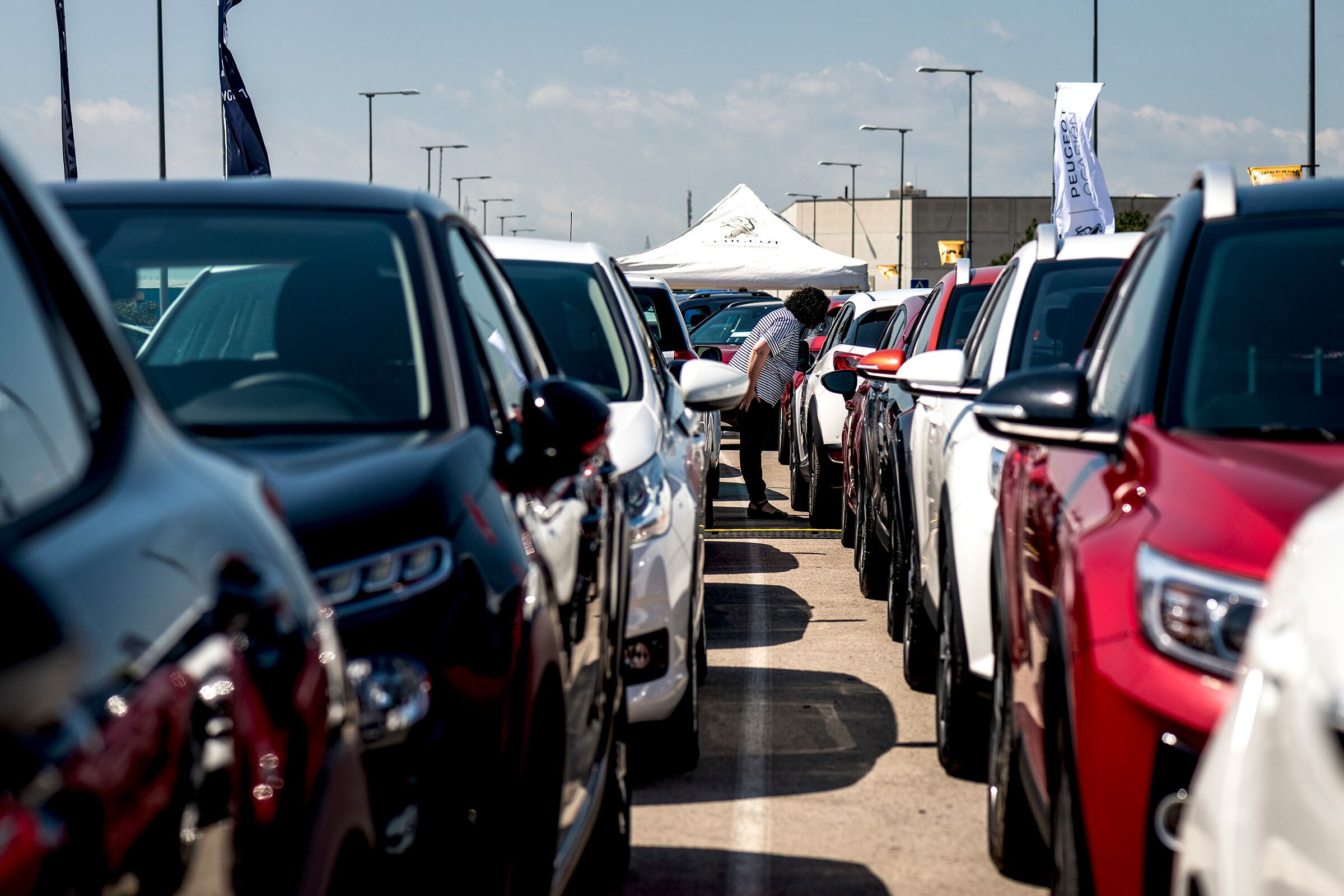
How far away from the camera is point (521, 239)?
7770 mm

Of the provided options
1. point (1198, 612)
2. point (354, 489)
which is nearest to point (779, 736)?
point (1198, 612)

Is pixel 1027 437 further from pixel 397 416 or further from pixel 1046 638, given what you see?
pixel 397 416

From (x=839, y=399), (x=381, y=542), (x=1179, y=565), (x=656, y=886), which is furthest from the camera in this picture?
(x=839, y=399)

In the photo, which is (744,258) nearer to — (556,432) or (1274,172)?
(1274,172)

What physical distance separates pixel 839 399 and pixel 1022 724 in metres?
9.55

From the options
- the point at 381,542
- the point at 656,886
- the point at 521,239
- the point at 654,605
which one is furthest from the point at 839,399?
the point at 381,542

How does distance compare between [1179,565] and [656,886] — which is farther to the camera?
[656,886]

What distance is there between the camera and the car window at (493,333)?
155 inches

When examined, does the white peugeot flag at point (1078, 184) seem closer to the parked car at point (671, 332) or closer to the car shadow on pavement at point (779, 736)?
the parked car at point (671, 332)

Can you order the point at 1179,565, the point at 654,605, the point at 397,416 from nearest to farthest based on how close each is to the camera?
the point at 1179,565
the point at 397,416
the point at 654,605

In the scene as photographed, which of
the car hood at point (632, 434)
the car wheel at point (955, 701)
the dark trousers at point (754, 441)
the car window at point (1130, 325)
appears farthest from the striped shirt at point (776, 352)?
the car window at point (1130, 325)

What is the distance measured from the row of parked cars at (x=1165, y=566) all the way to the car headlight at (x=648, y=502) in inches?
36.3

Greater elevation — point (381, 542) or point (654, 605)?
point (381, 542)

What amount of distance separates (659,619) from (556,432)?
7.44ft
